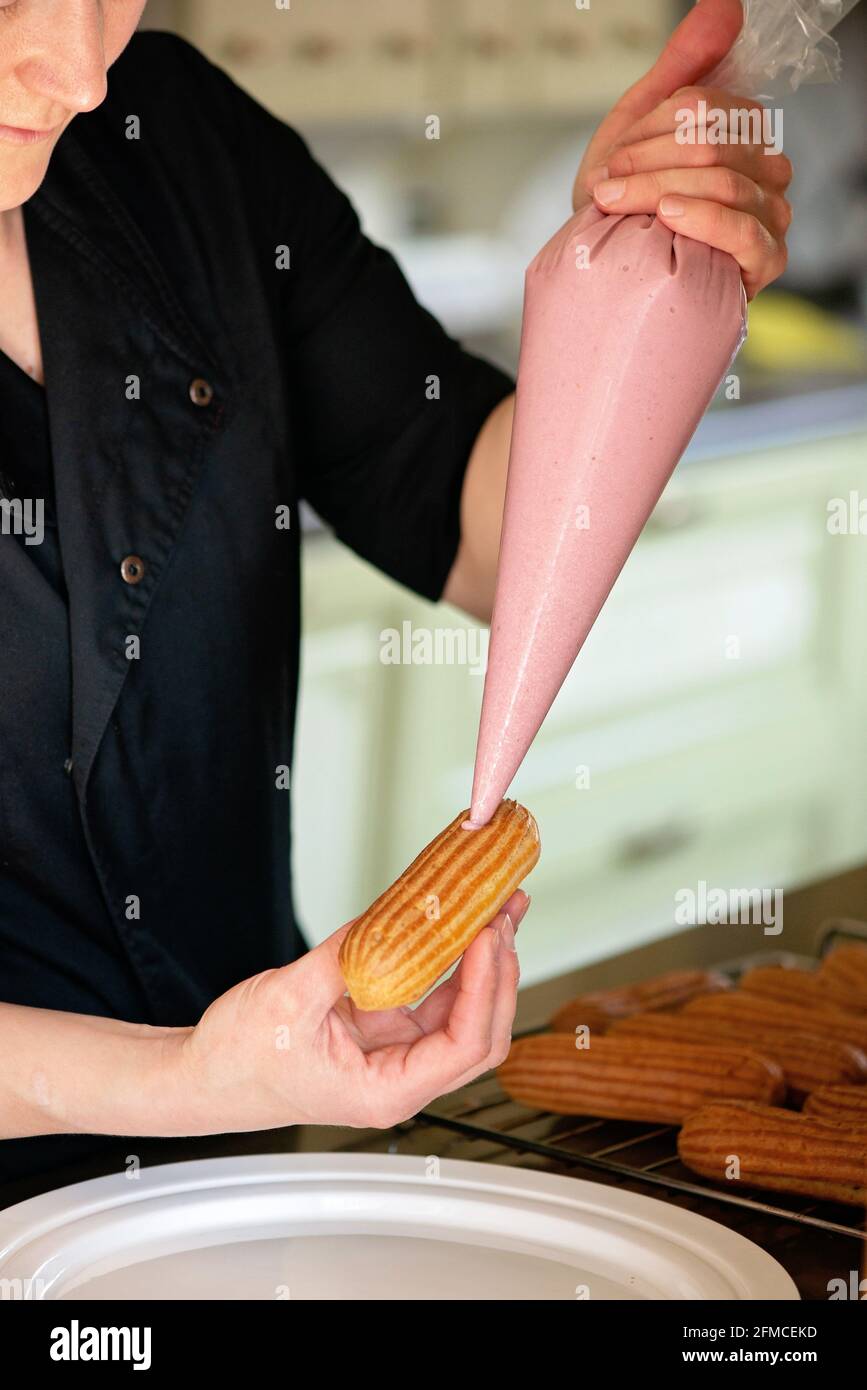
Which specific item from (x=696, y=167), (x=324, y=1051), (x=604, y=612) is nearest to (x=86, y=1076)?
(x=324, y=1051)

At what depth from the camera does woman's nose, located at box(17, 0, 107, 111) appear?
74 centimetres

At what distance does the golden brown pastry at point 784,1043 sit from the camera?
2.86 feet

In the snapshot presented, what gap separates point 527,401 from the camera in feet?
2.32

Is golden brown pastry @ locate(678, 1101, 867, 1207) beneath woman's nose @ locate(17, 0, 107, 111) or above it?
beneath

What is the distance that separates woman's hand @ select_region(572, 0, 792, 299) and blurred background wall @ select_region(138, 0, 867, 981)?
4.15ft

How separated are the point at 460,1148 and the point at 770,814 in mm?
2096

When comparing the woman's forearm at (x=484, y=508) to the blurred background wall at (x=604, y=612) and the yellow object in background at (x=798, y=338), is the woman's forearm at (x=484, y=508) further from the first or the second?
the yellow object in background at (x=798, y=338)

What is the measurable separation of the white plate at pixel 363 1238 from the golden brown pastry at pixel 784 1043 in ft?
0.52

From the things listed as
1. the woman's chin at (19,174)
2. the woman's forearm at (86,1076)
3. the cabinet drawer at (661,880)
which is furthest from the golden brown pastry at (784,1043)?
the cabinet drawer at (661,880)

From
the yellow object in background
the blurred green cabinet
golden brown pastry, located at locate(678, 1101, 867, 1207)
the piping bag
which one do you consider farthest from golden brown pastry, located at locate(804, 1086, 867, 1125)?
the yellow object in background

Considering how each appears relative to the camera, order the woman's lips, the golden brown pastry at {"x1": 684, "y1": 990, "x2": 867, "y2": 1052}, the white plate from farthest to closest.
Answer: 1. the golden brown pastry at {"x1": 684, "y1": 990, "x2": 867, "y2": 1052}
2. the woman's lips
3. the white plate

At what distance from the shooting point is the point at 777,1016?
37.0 inches

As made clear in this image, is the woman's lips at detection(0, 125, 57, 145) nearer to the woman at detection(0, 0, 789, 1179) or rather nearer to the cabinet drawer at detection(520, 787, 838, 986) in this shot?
the woman at detection(0, 0, 789, 1179)
